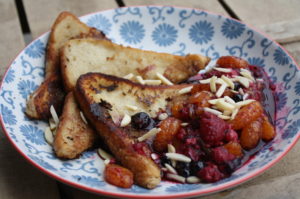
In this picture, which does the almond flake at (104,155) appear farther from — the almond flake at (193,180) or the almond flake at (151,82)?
the almond flake at (151,82)

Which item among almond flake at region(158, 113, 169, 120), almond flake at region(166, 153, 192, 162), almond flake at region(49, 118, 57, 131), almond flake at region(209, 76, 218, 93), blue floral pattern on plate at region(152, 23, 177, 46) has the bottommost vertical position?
almond flake at region(166, 153, 192, 162)

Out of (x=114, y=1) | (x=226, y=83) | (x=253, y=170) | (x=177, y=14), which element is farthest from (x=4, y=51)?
(x=253, y=170)

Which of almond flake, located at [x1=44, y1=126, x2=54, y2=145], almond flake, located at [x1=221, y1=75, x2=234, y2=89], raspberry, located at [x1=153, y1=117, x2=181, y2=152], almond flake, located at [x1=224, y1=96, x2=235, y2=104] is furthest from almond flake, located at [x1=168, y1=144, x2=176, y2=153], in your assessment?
almond flake, located at [x1=44, y1=126, x2=54, y2=145]

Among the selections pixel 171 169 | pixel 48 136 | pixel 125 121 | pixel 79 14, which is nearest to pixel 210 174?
pixel 171 169

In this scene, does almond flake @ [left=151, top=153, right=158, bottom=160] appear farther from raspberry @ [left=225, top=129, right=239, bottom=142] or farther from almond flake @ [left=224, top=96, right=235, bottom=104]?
almond flake @ [left=224, top=96, right=235, bottom=104]

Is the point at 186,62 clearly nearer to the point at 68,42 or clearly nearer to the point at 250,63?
the point at 250,63

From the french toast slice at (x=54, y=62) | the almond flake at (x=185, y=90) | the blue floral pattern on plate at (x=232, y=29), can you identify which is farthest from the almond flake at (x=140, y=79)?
the blue floral pattern on plate at (x=232, y=29)
